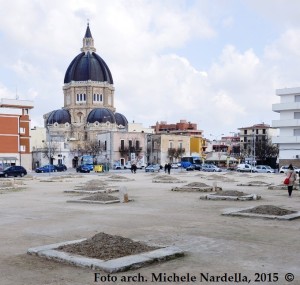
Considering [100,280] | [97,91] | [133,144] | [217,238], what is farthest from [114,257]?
[97,91]

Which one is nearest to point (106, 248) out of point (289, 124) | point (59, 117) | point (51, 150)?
point (289, 124)

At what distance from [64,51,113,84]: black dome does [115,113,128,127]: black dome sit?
11433mm

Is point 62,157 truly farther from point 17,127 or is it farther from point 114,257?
point 114,257

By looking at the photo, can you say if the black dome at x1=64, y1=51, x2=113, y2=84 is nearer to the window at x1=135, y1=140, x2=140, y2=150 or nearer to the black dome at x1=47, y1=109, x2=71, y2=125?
the black dome at x1=47, y1=109, x2=71, y2=125

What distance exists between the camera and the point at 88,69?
126m

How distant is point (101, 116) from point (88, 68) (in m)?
16.5

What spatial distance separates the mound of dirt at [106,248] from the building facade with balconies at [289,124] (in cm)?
6637

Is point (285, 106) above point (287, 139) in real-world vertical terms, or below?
above

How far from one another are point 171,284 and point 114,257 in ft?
5.34

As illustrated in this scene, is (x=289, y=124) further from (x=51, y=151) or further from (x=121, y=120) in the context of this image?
(x=121, y=120)

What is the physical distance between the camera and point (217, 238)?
36.6ft

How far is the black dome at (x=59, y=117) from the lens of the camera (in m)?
123

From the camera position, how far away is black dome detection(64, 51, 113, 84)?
12638 centimetres

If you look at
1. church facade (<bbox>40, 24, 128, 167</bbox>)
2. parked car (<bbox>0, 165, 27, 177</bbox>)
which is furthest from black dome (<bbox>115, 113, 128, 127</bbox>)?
parked car (<bbox>0, 165, 27, 177</bbox>)
